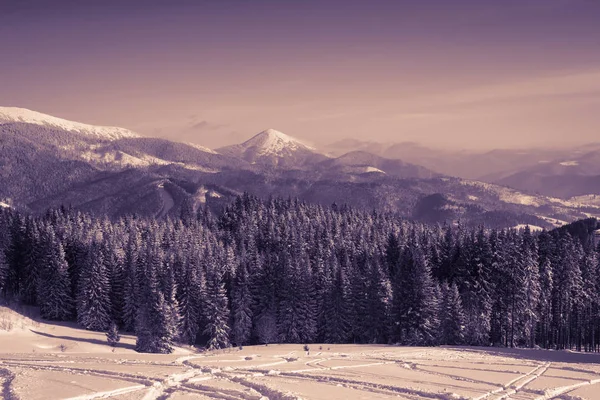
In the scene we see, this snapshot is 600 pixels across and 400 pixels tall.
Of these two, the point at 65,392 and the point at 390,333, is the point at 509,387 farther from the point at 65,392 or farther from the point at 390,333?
the point at 390,333

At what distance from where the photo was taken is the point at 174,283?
85.4 metres

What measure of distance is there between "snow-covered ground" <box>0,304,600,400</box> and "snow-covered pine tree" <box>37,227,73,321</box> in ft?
149

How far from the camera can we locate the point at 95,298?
86.8 m

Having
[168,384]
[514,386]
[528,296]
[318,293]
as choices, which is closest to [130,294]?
[318,293]

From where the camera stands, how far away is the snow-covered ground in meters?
31.3

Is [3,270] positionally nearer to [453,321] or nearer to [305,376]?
[453,321]

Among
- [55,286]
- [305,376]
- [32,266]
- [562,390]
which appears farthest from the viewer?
[32,266]

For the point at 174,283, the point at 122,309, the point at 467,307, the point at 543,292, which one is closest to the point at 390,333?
the point at 467,307

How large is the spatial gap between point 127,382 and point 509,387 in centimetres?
2306

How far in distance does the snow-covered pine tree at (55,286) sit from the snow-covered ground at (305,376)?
Result: 45553 mm

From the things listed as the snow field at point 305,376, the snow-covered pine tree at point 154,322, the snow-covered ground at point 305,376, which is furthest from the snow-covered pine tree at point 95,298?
the snow field at point 305,376

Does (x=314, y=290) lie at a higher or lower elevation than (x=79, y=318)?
higher

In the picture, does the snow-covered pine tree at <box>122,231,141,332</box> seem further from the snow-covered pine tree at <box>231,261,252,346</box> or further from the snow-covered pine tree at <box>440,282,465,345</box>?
the snow-covered pine tree at <box>440,282,465,345</box>

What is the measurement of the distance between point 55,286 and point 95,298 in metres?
9.06
